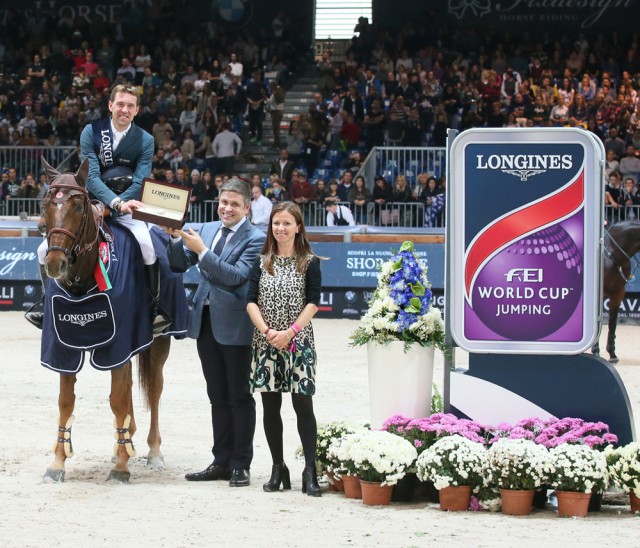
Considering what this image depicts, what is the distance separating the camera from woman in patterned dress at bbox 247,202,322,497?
22.9 ft

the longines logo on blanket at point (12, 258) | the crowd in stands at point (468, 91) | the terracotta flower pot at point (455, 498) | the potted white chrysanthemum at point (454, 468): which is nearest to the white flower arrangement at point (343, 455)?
the potted white chrysanthemum at point (454, 468)

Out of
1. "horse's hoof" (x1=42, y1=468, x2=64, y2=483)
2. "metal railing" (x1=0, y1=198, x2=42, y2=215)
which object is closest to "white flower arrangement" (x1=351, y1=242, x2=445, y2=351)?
"horse's hoof" (x1=42, y1=468, x2=64, y2=483)

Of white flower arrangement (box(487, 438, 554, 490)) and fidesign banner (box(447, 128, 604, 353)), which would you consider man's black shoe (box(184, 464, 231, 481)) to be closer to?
fidesign banner (box(447, 128, 604, 353))

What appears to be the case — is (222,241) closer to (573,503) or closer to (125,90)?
(125,90)

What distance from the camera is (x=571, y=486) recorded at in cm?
640

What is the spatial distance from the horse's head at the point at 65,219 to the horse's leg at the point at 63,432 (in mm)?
905

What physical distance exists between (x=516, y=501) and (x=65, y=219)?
3.31 meters

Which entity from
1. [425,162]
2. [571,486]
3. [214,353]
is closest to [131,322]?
[214,353]

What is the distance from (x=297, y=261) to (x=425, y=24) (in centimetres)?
2244

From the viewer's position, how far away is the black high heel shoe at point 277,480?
714 centimetres

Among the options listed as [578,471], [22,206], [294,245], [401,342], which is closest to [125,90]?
[294,245]

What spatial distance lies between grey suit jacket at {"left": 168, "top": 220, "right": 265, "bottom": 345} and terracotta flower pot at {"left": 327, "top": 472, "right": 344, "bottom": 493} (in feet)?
3.36

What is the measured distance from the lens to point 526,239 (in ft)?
23.1

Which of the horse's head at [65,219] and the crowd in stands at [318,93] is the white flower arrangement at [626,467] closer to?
the horse's head at [65,219]
